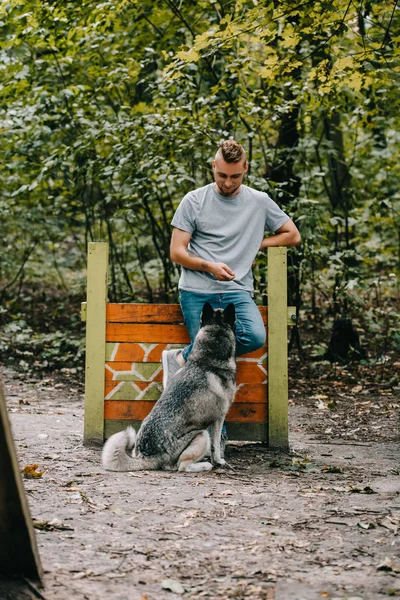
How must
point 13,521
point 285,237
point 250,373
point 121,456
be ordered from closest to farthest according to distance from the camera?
1. point 13,521
2. point 121,456
3. point 285,237
4. point 250,373

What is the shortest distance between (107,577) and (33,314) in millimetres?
10328

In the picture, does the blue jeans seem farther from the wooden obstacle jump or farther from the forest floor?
the forest floor

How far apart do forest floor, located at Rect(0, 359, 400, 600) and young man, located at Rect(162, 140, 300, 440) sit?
1043mm

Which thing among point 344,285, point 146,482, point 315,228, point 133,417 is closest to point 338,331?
point 344,285

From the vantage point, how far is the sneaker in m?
5.33

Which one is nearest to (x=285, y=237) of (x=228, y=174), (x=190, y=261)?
(x=228, y=174)

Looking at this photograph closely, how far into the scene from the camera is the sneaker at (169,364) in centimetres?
533

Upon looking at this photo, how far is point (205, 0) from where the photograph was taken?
338 inches

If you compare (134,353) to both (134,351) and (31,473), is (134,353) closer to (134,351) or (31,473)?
(134,351)

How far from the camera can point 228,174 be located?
5.07 m

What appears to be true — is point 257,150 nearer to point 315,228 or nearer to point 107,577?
point 315,228

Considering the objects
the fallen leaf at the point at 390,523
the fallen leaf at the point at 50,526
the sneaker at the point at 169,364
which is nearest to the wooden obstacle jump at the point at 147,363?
A: the sneaker at the point at 169,364

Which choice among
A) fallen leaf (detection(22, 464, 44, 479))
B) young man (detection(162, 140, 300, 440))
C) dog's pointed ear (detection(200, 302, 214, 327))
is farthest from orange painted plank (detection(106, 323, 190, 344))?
fallen leaf (detection(22, 464, 44, 479))

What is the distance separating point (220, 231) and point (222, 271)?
1.58ft
